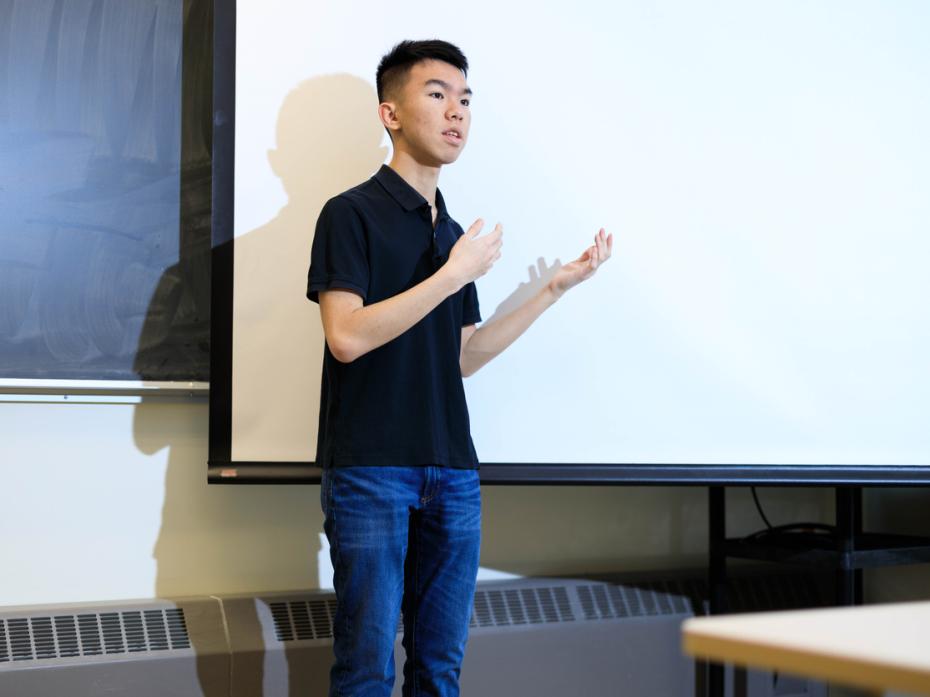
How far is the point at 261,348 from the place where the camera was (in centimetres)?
202

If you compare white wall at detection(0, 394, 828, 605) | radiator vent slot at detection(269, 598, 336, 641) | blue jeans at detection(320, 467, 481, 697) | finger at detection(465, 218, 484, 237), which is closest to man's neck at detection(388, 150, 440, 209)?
finger at detection(465, 218, 484, 237)

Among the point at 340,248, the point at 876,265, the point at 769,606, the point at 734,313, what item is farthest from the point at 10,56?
the point at 769,606

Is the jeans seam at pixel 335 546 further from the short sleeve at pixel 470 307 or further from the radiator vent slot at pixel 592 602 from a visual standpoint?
the radiator vent slot at pixel 592 602

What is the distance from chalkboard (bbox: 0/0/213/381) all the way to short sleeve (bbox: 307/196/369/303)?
1.98 feet

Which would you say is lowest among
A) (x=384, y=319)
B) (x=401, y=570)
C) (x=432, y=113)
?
(x=401, y=570)

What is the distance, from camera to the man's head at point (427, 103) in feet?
5.62

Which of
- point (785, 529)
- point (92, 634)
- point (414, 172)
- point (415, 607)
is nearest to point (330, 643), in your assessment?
point (92, 634)

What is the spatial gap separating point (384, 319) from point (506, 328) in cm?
45

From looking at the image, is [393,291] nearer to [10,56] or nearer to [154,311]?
[154,311]

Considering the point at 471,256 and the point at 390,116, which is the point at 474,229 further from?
the point at 390,116

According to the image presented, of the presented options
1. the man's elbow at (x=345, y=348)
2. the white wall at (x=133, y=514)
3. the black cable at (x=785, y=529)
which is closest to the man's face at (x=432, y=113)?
the man's elbow at (x=345, y=348)

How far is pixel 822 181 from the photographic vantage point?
2426 millimetres

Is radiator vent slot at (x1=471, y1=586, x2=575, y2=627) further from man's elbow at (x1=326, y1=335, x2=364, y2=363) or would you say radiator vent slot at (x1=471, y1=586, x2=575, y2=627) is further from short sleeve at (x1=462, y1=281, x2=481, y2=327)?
man's elbow at (x1=326, y1=335, x2=364, y2=363)

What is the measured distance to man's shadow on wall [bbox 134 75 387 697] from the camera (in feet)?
6.61
